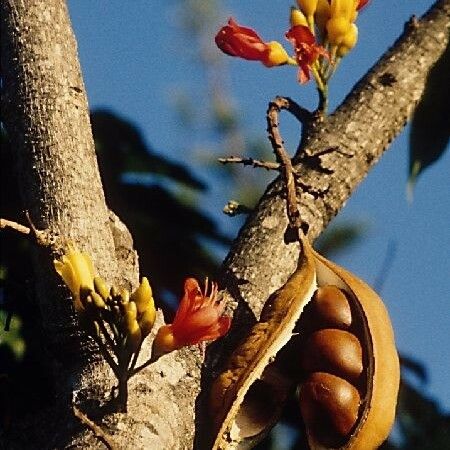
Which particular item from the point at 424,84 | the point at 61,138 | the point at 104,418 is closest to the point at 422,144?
the point at 424,84

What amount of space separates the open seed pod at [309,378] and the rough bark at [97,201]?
1.4 inches

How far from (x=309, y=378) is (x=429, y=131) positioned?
676 mm

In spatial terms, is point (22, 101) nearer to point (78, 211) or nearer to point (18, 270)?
point (78, 211)

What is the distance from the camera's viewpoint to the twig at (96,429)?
1.23 metres

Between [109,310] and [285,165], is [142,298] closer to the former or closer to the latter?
[109,310]

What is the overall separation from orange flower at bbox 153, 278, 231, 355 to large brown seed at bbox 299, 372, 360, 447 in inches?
6.7

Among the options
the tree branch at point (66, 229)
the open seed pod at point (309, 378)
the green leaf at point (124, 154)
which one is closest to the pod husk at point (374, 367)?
the open seed pod at point (309, 378)

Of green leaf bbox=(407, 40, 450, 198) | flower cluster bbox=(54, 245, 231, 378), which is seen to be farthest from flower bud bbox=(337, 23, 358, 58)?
flower cluster bbox=(54, 245, 231, 378)

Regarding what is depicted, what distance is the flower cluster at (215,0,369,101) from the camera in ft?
5.91

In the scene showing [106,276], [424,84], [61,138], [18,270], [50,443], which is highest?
[424,84]

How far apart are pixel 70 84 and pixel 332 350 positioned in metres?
0.50

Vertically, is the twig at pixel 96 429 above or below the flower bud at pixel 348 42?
below

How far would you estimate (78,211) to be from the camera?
1451 millimetres

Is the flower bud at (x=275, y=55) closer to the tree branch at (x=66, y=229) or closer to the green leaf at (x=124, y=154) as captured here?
the tree branch at (x=66, y=229)
